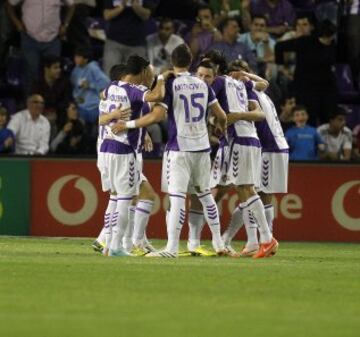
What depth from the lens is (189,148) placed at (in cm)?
1540

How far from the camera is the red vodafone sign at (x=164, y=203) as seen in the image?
68.4ft

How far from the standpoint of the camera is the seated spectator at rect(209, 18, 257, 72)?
22.7m

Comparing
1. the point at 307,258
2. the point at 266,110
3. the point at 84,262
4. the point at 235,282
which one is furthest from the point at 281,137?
the point at 235,282

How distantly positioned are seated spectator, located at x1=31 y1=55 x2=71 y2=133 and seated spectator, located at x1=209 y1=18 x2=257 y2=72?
7.98ft

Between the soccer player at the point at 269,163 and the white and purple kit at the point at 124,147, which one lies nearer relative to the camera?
the white and purple kit at the point at 124,147

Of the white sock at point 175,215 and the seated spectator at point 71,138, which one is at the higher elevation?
the seated spectator at point 71,138

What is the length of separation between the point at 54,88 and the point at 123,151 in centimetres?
729

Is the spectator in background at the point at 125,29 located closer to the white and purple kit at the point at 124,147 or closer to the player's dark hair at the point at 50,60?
the player's dark hair at the point at 50,60

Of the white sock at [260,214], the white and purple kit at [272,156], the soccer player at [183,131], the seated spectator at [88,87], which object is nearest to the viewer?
the soccer player at [183,131]

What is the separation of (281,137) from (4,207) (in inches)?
204

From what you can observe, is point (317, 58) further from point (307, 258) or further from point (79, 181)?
point (307, 258)

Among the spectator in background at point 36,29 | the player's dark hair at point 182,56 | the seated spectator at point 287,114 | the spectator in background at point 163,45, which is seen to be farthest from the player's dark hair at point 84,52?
the player's dark hair at point 182,56

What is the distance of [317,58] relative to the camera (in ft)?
76.4

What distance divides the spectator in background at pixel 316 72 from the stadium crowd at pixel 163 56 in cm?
2
